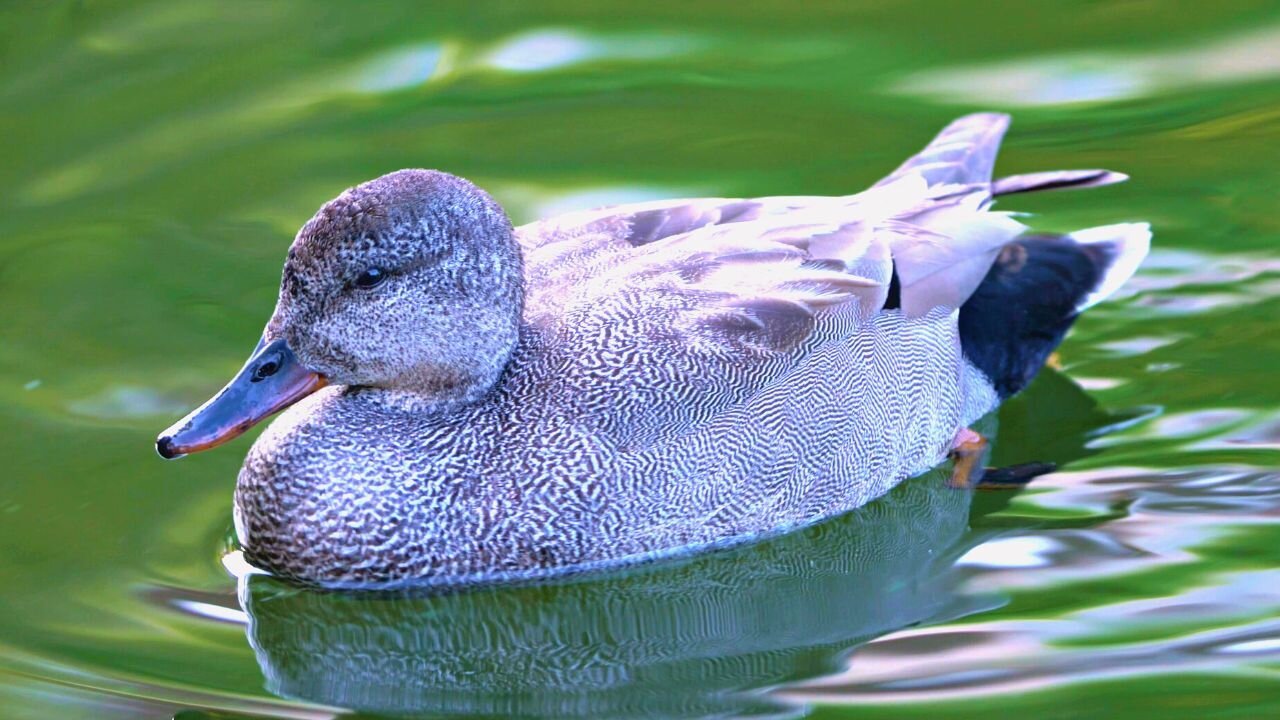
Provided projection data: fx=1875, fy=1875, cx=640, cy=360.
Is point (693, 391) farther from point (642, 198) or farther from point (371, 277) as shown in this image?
point (642, 198)

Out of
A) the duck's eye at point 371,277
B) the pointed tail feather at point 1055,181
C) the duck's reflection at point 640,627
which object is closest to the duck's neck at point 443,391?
the duck's eye at point 371,277

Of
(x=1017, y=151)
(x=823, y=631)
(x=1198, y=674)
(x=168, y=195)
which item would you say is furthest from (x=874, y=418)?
(x=168, y=195)

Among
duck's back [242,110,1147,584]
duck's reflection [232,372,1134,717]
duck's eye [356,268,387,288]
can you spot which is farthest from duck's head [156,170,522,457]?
duck's reflection [232,372,1134,717]

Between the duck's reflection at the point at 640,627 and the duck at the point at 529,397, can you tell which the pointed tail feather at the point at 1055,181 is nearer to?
the duck at the point at 529,397

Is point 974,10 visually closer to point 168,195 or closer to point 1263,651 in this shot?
point 168,195

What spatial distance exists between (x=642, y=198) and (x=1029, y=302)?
211 centimetres

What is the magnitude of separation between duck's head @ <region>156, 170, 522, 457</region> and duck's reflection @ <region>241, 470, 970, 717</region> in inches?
26.2

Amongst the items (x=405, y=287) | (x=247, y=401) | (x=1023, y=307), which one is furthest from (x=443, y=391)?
(x=1023, y=307)

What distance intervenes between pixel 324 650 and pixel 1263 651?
2.71 metres

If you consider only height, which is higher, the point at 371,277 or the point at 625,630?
the point at 371,277

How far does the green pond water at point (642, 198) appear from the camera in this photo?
5340 mm

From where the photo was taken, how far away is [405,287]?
5840 millimetres

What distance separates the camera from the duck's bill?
5.80 metres

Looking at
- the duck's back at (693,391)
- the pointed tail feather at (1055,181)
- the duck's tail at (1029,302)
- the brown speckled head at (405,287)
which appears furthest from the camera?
the pointed tail feather at (1055,181)
